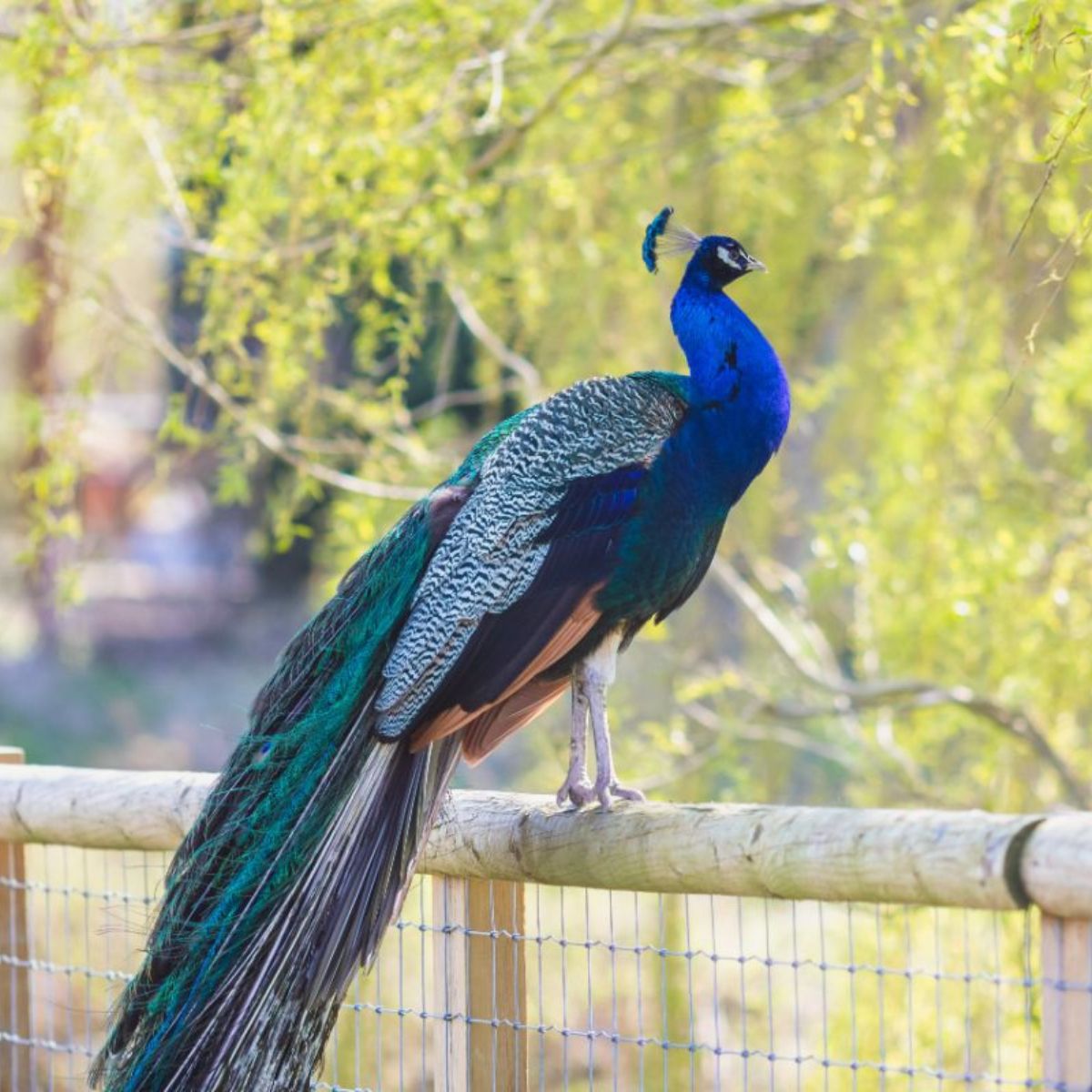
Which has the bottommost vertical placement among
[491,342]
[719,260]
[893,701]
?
[893,701]

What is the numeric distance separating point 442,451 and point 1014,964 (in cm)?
218

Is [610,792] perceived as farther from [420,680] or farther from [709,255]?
[709,255]

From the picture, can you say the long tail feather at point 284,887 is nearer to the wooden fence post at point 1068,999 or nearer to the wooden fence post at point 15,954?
the wooden fence post at point 15,954

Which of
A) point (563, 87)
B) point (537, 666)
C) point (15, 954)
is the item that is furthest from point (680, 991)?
point (537, 666)

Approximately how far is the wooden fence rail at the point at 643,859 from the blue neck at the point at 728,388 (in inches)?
29.3

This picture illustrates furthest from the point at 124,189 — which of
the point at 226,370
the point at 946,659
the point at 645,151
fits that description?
the point at 946,659

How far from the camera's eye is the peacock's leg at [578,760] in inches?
106

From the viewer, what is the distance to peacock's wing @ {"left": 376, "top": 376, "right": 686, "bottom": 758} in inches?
100

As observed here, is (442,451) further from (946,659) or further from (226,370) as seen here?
(946,659)

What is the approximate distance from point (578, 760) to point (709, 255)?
95cm

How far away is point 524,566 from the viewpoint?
2.67m

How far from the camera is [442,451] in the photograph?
17.9ft

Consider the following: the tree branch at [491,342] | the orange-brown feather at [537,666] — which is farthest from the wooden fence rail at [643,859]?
the tree branch at [491,342]

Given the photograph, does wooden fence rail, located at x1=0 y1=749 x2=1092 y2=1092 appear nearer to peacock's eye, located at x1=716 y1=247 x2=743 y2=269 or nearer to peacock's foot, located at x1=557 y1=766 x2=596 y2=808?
peacock's foot, located at x1=557 y1=766 x2=596 y2=808
